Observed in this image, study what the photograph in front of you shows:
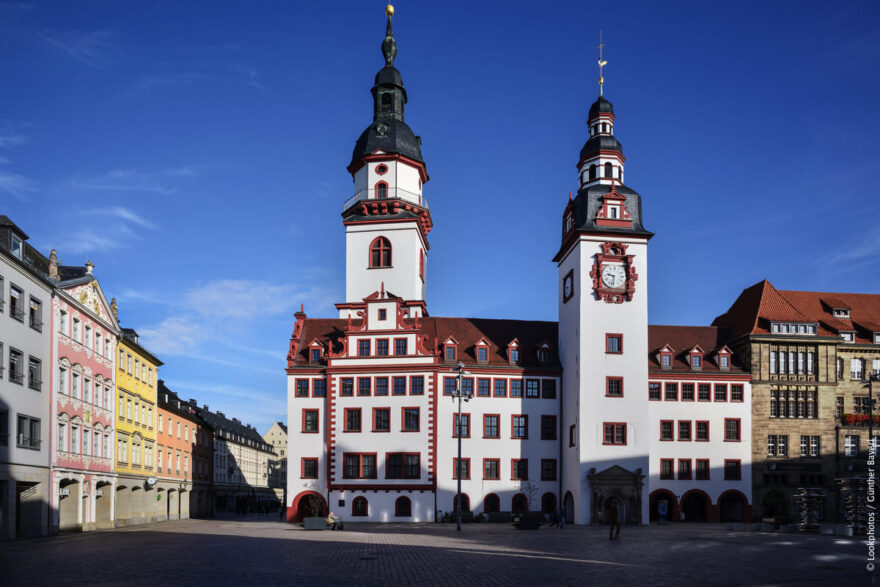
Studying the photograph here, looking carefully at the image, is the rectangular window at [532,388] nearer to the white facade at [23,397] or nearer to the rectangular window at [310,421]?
the rectangular window at [310,421]

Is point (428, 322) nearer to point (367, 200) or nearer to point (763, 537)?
point (367, 200)

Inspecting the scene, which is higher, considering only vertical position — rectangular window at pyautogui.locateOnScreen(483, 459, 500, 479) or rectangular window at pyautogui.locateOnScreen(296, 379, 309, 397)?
rectangular window at pyautogui.locateOnScreen(296, 379, 309, 397)

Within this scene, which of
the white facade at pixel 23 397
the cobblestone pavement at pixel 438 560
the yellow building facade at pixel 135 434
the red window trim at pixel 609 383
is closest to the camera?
the cobblestone pavement at pixel 438 560

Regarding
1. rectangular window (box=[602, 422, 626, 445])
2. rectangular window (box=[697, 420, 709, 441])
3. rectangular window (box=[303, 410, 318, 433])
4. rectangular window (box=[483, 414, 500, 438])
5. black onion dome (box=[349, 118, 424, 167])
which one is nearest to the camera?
rectangular window (box=[602, 422, 626, 445])

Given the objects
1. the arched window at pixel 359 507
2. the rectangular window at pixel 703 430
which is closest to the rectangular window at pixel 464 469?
the arched window at pixel 359 507

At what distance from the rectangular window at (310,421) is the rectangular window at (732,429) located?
106ft

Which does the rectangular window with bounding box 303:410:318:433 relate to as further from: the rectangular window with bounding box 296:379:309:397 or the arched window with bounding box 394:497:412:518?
the arched window with bounding box 394:497:412:518

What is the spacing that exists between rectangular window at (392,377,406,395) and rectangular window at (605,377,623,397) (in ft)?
50.5

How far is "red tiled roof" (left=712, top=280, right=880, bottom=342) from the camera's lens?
2704 inches

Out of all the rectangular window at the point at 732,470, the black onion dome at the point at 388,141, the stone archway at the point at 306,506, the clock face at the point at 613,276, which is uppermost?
the black onion dome at the point at 388,141

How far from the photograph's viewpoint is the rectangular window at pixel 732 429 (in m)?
66.3

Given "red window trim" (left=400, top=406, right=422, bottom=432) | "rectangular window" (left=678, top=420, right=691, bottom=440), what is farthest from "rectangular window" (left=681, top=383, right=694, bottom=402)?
"red window trim" (left=400, top=406, right=422, bottom=432)

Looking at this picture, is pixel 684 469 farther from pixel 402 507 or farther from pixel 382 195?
pixel 382 195

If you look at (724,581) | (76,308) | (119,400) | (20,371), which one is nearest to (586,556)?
(724,581)
